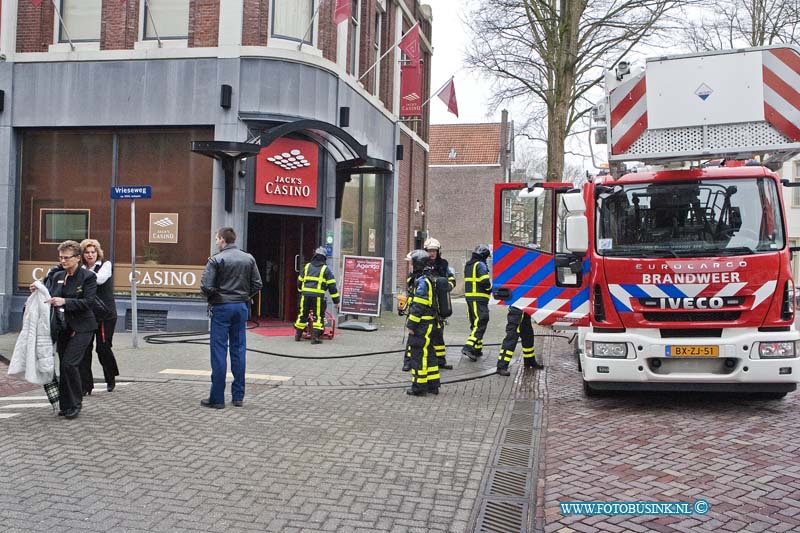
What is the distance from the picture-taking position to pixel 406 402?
7.59 meters

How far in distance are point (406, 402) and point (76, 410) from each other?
3.28m

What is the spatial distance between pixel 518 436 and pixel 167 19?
1152 cm

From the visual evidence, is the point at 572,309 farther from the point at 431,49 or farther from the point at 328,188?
the point at 431,49

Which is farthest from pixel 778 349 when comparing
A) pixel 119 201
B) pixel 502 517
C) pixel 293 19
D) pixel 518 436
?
pixel 119 201

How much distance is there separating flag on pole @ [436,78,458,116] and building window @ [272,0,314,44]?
5.66m

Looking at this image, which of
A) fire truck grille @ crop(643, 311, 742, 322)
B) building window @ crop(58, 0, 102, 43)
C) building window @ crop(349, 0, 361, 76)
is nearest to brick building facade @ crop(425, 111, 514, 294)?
building window @ crop(349, 0, 361, 76)

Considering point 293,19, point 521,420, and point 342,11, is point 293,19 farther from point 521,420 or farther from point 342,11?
point 521,420

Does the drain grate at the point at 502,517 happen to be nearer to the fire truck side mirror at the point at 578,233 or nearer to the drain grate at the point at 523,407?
the drain grate at the point at 523,407

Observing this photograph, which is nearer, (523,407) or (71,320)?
(71,320)

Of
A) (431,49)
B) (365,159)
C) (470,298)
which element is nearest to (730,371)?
(470,298)

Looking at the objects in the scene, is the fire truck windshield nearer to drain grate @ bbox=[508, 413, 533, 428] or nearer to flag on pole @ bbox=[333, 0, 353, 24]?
drain grate @ bbox=[508, 413, 533, 428]

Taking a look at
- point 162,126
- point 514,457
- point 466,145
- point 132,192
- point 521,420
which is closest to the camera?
point 514,457

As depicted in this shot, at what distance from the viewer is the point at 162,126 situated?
1366 centimetres

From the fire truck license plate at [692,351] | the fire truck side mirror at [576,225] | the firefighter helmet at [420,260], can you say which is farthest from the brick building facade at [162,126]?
the fire truck license plate at [692,351]
